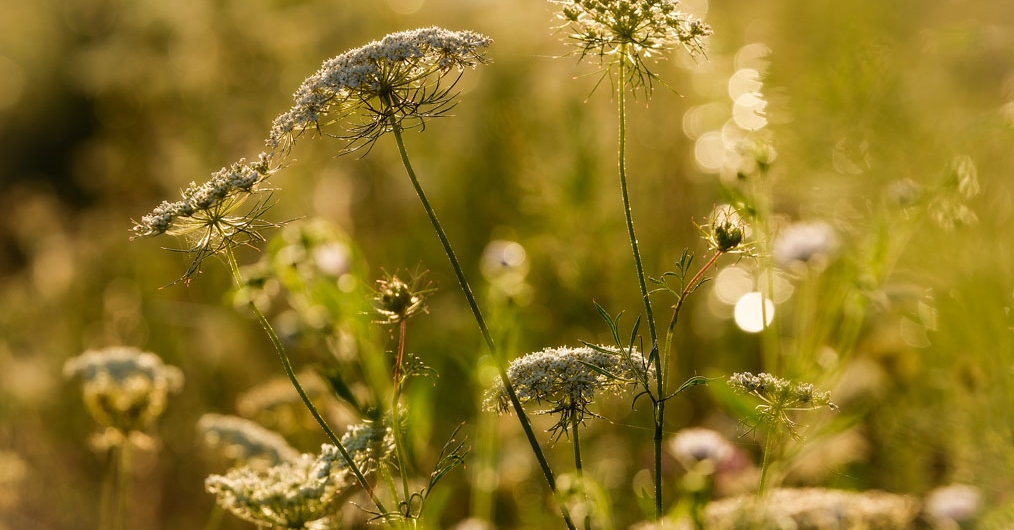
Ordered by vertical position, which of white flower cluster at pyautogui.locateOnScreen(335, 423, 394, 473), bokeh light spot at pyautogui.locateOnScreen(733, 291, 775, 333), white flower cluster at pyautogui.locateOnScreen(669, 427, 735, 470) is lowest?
white flower cluster at pyautogui.locateOnScreen(335, 423, 394, 473)

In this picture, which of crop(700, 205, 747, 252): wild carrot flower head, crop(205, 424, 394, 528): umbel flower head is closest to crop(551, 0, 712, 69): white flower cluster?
crop(700, 205, 747, 252): wild carrot flower head

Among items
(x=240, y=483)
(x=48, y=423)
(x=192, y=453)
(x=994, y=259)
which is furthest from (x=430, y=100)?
(x=48, y=423)

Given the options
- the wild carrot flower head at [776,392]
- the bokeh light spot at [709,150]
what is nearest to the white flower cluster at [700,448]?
the wild carrot flower head at [776,392]

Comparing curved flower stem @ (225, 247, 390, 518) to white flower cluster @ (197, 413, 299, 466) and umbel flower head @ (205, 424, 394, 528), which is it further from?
white flower cluster @ (197, 413, 299, 466)

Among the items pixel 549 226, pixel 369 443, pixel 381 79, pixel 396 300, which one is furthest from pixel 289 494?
pixel 549 226

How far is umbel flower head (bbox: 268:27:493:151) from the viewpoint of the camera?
1.32 metres

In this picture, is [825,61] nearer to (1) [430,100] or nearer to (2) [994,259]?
(2) [994,259]

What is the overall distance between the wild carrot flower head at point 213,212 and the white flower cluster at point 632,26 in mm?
547

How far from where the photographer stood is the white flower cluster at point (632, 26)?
1321 millimetres

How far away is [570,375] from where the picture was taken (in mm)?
1348

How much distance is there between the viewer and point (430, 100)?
138cm

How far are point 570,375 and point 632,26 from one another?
0.56 meters

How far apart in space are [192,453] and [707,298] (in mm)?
2889

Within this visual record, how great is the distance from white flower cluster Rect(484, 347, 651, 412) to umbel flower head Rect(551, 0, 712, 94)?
0.44 metres
